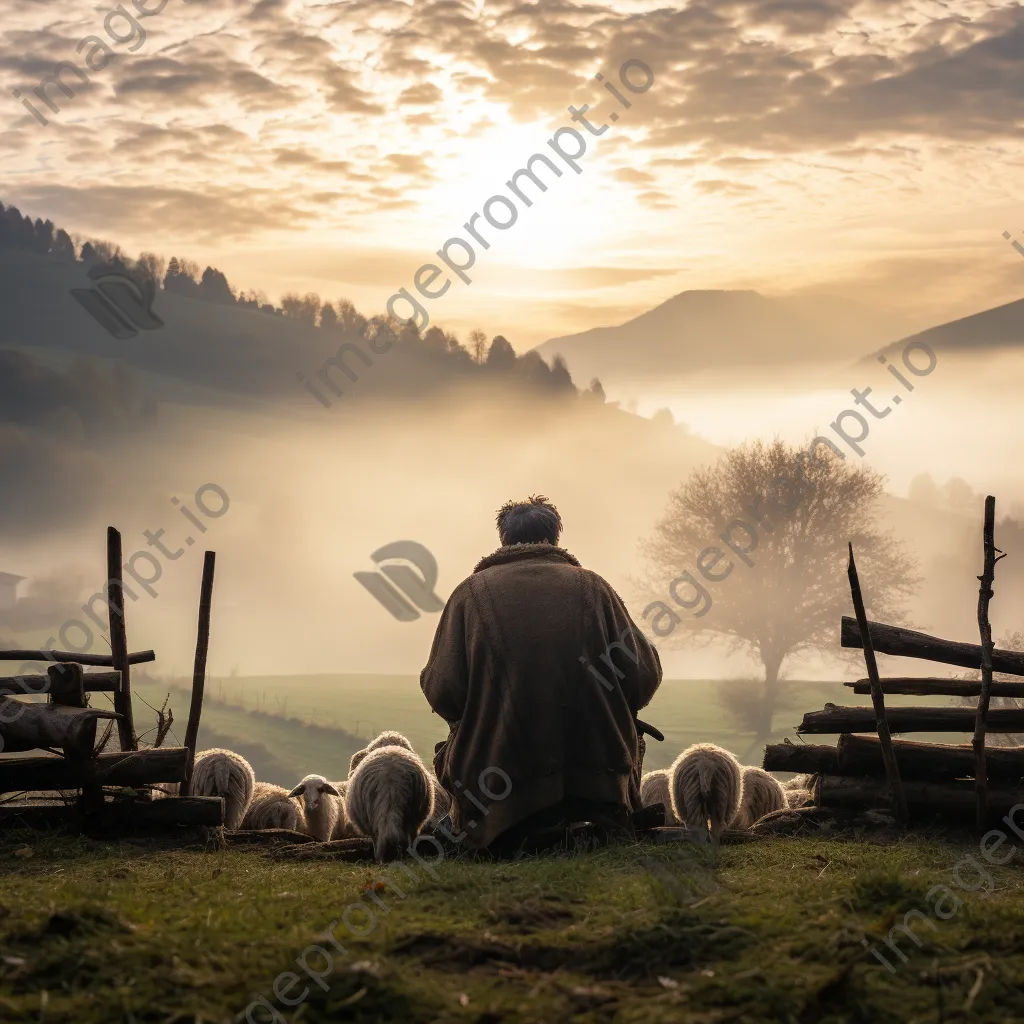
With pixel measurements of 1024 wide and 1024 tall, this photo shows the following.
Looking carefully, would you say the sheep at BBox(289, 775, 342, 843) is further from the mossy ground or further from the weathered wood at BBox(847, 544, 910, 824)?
the weathered wood at BBox(847, 544, 910, 824)

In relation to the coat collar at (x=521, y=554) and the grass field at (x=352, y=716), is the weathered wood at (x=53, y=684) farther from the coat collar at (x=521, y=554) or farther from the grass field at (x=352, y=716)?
the grass field at (x=352, y=716)

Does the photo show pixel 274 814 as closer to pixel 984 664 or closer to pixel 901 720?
pixel 901 720

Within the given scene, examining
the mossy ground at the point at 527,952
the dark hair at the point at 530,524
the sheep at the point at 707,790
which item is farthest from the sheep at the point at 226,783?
the mossy ground at the point at 527,952

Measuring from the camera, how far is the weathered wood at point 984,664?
31.9ft

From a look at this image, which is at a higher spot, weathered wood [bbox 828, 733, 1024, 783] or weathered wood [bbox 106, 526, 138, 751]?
weathered wood [bbox 106, 526, 138, 751]

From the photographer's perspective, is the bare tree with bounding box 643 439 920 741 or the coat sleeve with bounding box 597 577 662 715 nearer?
the coat sleeve with bounding box 597 577 662 715

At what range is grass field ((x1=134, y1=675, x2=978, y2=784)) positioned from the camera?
142ft

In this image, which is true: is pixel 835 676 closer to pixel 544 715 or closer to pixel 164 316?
pixel 544 715

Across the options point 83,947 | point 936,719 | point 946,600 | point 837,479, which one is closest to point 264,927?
point 83,947

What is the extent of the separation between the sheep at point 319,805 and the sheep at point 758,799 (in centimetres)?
400

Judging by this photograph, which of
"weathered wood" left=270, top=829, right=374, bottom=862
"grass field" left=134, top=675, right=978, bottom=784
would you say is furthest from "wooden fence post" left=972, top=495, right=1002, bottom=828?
"grass field" left=134, top=675, right=978, bottom=784

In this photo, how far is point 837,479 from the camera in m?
43.5

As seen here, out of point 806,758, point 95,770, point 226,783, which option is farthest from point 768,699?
point 95,770

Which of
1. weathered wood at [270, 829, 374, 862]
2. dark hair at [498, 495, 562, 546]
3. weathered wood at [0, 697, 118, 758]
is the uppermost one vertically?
dark hair at [498, 495, 562, 546]
